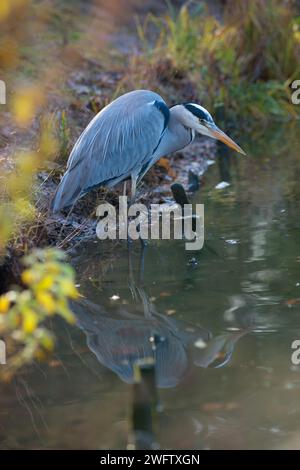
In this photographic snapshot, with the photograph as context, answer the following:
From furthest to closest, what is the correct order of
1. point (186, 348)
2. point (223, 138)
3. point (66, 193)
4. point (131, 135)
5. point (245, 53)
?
point (245, 53), point (131, 135), point (223, 138), point (66, 193), point (186, 348)

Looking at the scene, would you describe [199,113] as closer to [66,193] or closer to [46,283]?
[66,193]

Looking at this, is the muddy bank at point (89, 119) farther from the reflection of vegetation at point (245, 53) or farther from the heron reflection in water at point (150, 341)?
the heron reflection in water at point (150, 341)

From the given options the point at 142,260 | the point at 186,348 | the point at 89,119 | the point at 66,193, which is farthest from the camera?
the point at 89,119

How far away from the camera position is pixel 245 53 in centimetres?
1236

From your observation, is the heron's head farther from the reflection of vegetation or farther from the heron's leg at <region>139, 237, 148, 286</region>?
the reflection of vegetation

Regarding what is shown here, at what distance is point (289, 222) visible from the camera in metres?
7.53

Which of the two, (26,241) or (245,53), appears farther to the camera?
(245,53)

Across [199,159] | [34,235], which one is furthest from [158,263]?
[199,159]

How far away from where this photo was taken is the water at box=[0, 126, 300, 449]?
13.7ft

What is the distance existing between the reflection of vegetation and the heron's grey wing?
386cm

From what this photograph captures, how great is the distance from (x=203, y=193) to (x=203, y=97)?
261 cm

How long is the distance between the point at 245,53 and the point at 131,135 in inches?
205

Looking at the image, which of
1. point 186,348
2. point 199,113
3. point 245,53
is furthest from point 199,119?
point 245,53

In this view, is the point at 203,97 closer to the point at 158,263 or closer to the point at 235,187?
the point at 235,187
